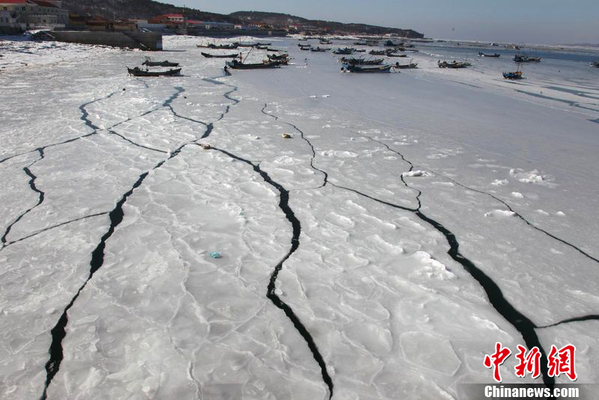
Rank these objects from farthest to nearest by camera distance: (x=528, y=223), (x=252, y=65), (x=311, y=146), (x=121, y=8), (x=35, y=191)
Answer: (x=121, y=8) < (x=252, y=65) < (x=311, y=146) < (x=35, y=191) < (x=528, y=223)

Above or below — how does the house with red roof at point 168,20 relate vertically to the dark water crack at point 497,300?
above

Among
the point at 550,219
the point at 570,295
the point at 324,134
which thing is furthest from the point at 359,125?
the point at 570,295

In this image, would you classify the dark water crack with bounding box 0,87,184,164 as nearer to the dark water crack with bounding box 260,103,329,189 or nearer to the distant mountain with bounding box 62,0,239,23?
the dark water crack with bounding box 260,103,329,189

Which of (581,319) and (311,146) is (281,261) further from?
(311,146)

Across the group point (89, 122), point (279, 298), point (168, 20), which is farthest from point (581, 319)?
point (168, 20)

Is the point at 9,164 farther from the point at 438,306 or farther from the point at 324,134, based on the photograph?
the point at 438,306

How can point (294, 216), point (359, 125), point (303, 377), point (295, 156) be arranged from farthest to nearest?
1. point (359, 125)
2. point (295, 156)
3. point (294, 216)
4. point (303, 377)

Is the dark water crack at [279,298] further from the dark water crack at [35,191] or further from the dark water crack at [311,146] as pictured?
the dark water crack at [35,191]

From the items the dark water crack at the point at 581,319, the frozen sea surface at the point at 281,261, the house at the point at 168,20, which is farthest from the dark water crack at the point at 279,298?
the house at the point at 168,20

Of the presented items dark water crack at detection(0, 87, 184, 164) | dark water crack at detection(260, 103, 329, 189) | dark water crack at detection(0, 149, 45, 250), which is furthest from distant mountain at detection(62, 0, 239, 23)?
dark water crack at detection(0, 149, 45, 250)
